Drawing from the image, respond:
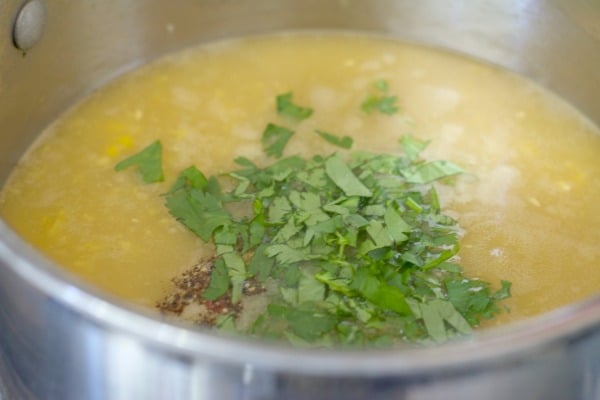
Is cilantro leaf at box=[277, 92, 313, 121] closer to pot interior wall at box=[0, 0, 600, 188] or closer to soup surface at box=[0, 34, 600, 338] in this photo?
soup surface at box=[0, 34, 600, 338]

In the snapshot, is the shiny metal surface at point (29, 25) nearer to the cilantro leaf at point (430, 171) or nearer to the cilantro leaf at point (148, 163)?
the cilantro leaf at point (148, 163)

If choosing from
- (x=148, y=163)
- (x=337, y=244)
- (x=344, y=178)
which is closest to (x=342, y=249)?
(x=337, y=244)

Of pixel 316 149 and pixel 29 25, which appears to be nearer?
pixel 29 25

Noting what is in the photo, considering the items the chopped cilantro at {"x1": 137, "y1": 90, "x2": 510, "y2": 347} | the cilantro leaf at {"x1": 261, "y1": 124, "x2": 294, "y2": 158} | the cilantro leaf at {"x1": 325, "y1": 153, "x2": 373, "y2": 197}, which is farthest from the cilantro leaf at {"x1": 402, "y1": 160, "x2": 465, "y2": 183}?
the cilantro leaf at {"x1": 261, "y1": 124, "x2": 294, "y2": 158}

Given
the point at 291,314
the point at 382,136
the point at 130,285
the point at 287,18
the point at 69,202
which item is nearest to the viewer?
the point at 291,314

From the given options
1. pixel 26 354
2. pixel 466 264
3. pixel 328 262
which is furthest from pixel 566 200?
pixel 26 354

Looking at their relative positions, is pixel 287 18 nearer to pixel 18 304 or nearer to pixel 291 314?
pixel 291 314

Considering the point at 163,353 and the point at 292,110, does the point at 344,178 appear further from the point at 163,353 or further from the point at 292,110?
the point at 163,353

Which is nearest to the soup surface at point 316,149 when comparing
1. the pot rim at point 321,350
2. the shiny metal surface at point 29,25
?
the shiny metal surface at point 29,25
